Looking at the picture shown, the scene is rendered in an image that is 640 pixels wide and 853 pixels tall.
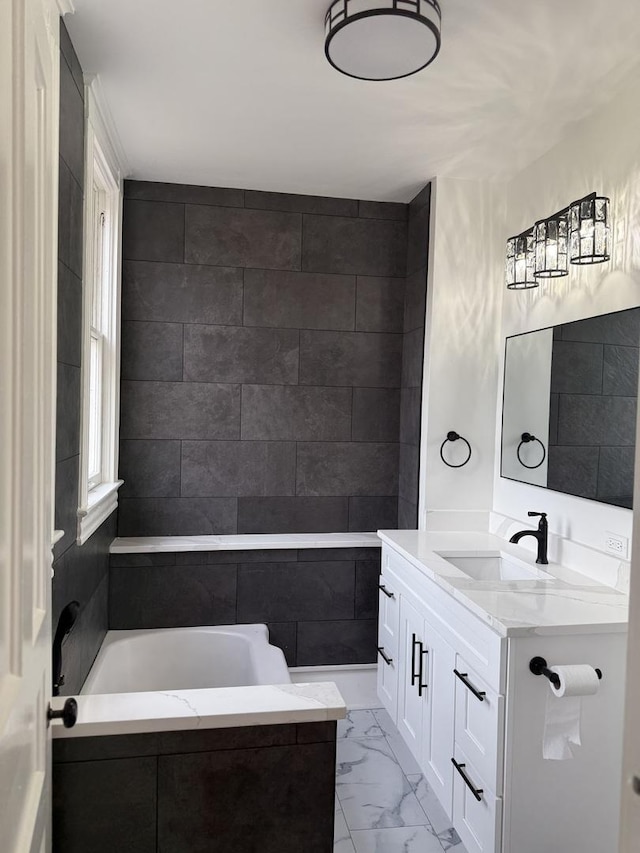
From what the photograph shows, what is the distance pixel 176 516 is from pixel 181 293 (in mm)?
1190

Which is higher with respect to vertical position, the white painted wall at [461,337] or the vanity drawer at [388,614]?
the white painted wall at [461,337]

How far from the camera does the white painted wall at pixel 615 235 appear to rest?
222 cm

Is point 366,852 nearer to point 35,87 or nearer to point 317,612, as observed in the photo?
point 317,612

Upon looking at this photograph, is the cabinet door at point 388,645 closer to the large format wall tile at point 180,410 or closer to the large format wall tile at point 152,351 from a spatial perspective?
the large format wall tile at point 180,410

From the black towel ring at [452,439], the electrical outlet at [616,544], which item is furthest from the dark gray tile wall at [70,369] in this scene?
the electrical outlet at [616,544]

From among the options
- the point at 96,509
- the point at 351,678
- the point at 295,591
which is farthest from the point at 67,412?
the point at 351,678

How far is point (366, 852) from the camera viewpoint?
7.32ft

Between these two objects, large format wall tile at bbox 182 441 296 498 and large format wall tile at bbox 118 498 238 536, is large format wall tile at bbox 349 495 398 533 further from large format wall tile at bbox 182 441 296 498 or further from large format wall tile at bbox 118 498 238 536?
large format wall tile at bbox 118 498 238 536

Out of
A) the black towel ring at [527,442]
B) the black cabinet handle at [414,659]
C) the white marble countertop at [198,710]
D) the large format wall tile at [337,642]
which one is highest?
the black towel ring at [527,442]

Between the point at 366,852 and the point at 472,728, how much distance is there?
64cm

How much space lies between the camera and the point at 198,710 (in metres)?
1.59

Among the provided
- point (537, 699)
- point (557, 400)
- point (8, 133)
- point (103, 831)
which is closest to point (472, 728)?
point (537, 699)

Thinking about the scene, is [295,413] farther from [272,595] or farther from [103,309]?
[103,309]

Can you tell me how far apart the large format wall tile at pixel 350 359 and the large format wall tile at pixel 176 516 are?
0.84m
